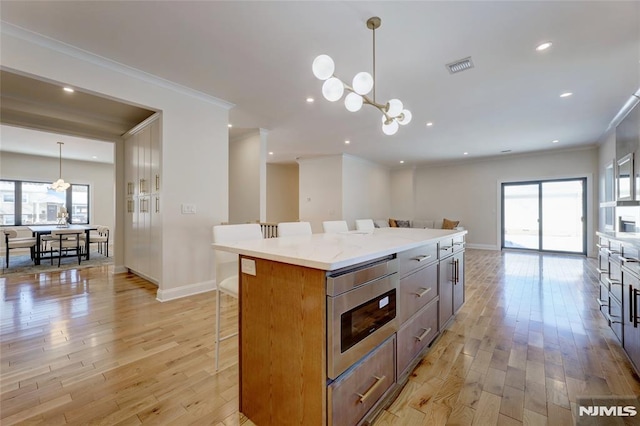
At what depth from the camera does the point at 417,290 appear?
1.80 m

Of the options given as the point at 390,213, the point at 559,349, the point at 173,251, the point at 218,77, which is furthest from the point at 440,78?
the point at 390,213

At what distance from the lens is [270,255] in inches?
49.3

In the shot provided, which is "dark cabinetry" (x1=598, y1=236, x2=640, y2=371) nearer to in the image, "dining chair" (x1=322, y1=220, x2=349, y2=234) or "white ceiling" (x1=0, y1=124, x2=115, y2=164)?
"dining chair" (x1=322, y1=220, x2=349, y2=234)

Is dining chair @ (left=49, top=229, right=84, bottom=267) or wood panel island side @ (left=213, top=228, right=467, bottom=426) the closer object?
wood panel island side @ (left=213, top=228, right=467, bottom=426)

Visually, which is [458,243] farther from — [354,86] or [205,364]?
[205,364]

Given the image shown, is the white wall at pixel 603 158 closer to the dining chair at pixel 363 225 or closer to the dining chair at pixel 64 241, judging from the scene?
the dining chair at pixel 363 225

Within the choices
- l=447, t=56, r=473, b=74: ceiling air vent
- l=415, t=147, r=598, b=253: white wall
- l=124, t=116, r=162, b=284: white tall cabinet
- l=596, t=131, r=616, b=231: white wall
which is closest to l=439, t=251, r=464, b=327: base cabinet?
l=447, t=56, r=473, b=74: ceiling air vent

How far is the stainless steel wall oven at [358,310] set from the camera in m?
1.10

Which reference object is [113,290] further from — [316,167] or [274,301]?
[316,167]

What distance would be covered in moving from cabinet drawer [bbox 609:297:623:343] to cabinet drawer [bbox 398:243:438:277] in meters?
1.47

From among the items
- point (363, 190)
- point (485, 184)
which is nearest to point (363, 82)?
point (363, 190)

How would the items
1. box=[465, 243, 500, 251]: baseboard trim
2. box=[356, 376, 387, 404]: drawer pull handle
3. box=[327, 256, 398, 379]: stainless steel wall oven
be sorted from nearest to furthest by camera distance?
1. box=[327, 256, 398, 379]: stainless steel wall oven
2. box=[356, 376, 387, 404]: drawer pull handle
3. box=[465, 243, 500, 251]: baseboard trim

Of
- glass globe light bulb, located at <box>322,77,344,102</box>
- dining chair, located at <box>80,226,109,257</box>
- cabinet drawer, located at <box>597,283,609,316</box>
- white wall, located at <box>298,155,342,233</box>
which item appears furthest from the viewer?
white wall, located at <box>298,155,342,233</box>

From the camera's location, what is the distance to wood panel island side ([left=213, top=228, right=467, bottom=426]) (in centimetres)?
110
